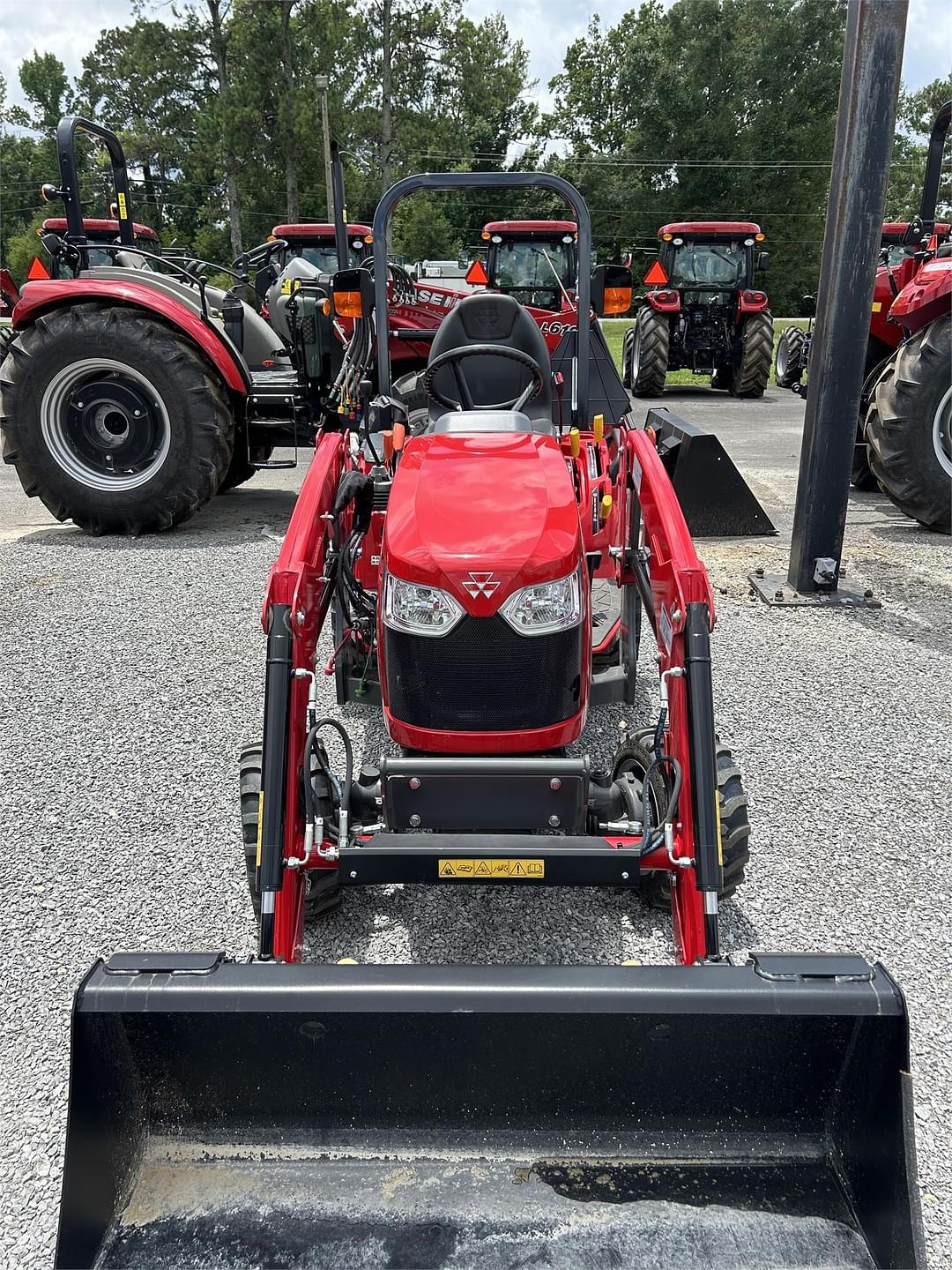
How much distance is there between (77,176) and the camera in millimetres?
6039

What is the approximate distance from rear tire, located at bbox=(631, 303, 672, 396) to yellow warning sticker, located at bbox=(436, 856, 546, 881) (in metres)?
11.6

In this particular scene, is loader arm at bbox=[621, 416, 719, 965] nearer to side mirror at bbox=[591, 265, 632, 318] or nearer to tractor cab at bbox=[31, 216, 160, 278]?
side mirror at bbox=[591, 265, 632, 318]

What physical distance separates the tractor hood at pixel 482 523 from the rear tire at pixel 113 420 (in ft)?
12.4

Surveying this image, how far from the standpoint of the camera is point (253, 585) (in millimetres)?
5465

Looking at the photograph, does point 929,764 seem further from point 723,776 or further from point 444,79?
point 444,79

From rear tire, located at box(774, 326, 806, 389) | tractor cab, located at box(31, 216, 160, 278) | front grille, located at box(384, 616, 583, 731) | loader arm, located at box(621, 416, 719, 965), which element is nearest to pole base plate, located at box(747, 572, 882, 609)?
loader arm, located at box(621, 416, 719, 965)

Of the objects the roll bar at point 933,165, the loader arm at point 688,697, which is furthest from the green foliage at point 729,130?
the loader arm at point 688,697

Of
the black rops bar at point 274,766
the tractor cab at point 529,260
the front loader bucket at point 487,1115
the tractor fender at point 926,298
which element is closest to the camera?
the front loader bucket at point 487,1115

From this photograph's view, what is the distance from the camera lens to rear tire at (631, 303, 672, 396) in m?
12.8

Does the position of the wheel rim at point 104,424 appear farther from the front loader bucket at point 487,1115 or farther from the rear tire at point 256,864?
the front loader bucket at point 487,1115

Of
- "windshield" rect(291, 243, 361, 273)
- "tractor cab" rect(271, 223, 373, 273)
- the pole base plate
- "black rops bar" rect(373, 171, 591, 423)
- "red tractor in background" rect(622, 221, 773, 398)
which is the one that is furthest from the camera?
"red tractor in background" rect(622, 221, 773, 398)

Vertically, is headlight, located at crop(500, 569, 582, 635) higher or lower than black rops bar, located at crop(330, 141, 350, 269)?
lower

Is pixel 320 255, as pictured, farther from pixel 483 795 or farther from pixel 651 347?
pixel 483 795

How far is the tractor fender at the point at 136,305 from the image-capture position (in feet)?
19.9
